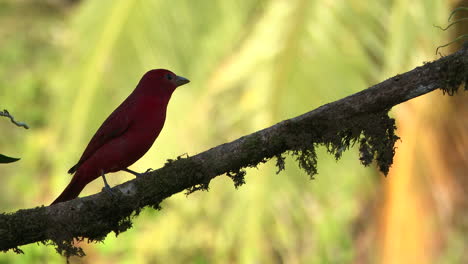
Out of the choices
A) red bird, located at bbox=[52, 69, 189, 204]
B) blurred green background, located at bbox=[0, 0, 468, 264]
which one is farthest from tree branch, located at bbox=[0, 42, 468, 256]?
blurred green background, located at bbox=[0, 0, 468, 264]

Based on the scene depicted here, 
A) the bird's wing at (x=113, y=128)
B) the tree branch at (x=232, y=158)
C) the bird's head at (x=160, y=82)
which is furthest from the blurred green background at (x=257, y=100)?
the tree branch at (x=232, y=158)

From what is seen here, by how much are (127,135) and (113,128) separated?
5.7 inches

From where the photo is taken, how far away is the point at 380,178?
8555 millimetres

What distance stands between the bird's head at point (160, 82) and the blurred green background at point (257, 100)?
5.83 feet

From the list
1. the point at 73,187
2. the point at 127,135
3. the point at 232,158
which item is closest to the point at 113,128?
the point at 127,135

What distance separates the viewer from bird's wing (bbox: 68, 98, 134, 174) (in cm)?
503

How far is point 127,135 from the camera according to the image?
4.98m

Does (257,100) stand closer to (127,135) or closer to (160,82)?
(160,82)

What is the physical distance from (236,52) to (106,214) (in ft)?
14.2

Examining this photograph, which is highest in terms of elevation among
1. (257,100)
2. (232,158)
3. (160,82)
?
(257,100)

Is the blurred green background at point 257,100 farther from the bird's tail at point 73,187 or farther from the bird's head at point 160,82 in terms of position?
the bird's tail at point 73,187

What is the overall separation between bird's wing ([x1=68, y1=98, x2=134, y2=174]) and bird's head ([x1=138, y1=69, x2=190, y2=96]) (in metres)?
0.13

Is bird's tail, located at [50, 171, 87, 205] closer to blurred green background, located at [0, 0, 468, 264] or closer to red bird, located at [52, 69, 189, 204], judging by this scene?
red bird, located at [52, 69, 189, 204]

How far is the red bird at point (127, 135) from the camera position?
16.2 feet
